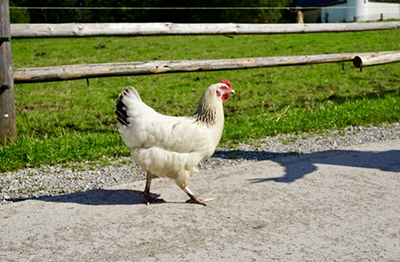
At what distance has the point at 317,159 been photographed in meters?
5.12

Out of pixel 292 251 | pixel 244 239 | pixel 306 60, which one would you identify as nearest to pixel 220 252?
pixel 244 239

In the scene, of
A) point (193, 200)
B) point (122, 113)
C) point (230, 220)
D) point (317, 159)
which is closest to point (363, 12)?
point (317, 159)

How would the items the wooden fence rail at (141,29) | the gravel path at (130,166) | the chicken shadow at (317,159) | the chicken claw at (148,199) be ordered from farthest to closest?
1. the wooden fence rail at (141,29)
2. the chicken shadow at (317,159)
3. the gravel path at (130,166)
4. the chicken claw at (148,199)

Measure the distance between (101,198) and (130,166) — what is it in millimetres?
1085

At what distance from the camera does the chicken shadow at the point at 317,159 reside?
15.4ft

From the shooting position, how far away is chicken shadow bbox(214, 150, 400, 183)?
4.68 metres

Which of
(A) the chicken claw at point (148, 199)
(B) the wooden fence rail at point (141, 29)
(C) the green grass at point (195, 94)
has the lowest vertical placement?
(A) the chicken claw at point (148, 199)

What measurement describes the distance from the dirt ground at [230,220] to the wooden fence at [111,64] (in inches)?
90.9

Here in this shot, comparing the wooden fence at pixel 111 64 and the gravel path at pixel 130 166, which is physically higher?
the wooden fence at pixel 111 64

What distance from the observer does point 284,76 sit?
12.1m

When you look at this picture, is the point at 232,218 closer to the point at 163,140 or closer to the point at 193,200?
the point at 193,200

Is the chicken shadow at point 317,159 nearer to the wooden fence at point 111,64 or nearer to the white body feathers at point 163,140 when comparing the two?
the white body feathers at point 163,140

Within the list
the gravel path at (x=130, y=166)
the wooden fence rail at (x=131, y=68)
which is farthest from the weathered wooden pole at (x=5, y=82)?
the gravel path at (x=130, y=166)

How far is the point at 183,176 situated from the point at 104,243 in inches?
39.7
